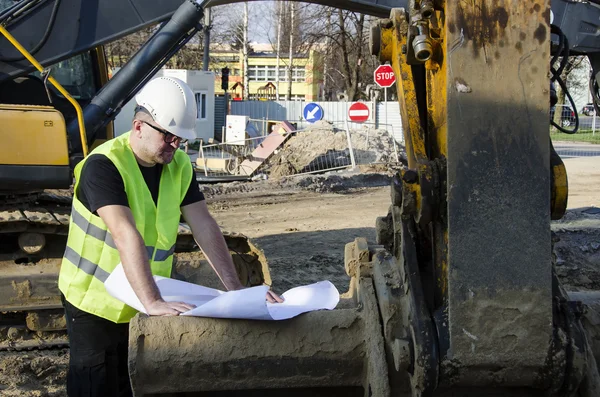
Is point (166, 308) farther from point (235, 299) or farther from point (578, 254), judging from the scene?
point (578, 254)

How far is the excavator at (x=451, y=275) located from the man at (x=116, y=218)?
495 mm

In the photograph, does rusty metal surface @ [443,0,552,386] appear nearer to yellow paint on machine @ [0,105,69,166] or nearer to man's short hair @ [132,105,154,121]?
man's short hair @ [132,105,154,121]

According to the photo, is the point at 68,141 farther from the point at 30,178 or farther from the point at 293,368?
the point at 293,368

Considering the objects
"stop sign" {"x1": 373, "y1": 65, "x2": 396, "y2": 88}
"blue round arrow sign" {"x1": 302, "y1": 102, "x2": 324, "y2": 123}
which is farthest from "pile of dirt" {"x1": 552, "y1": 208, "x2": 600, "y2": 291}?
"blue round arrow sign" {"x1": 302, "y1": 102, "x2": 324, "y2": 123}

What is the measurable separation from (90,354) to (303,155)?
15.0 metres

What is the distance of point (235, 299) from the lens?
9.86 feet

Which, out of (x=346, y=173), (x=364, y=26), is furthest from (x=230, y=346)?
(x=364, y=26)

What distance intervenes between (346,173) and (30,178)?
1163 centimetres

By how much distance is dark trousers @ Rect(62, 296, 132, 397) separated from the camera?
3.57 metres

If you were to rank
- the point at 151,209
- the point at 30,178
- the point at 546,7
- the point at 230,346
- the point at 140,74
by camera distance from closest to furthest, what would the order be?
the point at 546,7, the point at 230,346, the point at 151,209, the point at 30,178, the point at 140,74

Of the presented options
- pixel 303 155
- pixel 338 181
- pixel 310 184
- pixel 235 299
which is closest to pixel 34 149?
pixel 235 299

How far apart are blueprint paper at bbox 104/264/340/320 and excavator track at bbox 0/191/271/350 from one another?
2.78 m

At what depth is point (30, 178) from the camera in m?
5.98

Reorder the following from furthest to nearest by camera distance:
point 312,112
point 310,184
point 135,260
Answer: point 312,112 → point 310,184 → point 135,260
